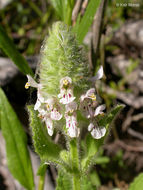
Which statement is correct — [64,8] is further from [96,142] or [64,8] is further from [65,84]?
[96,142]

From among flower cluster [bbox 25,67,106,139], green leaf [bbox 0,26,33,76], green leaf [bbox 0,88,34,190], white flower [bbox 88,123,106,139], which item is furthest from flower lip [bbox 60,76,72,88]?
green leaf [bbox 0,88,34,190]

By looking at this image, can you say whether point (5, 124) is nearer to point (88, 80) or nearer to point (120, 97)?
point (88, 80)

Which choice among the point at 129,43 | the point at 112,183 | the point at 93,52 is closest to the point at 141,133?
the point at 112,183

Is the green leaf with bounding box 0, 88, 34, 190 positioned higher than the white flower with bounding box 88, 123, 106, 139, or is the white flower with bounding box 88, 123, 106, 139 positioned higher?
the white flower with bounding box 88, 123, 106, 139

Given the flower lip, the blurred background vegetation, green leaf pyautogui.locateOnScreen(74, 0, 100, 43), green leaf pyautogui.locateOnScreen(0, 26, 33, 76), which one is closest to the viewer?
the flower lip

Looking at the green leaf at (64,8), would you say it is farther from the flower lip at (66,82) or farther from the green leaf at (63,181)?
the green leaf at (63,181)

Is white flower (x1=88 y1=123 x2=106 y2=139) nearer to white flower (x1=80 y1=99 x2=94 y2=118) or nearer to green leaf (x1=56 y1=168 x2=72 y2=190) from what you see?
white flower (x1=80 y1=99 x2=94 y2=118)

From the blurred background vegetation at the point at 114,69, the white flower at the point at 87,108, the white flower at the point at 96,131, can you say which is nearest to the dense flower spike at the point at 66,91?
the white flower at the point at 87,108
